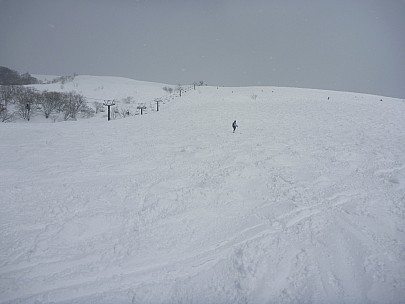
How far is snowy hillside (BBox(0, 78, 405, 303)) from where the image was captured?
4.49m

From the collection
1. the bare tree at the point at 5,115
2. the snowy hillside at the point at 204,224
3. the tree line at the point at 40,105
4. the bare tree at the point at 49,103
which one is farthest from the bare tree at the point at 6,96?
the snowy hillside at the point at 204,224

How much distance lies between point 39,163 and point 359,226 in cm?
1304

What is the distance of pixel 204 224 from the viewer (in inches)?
254

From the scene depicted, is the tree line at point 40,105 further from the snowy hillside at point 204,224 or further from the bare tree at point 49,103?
the snowy hillside at point 204,224

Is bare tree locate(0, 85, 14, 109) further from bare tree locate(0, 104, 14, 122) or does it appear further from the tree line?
bare tree locate(0, 104, 14, 122)

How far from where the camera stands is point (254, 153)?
39.5 feet

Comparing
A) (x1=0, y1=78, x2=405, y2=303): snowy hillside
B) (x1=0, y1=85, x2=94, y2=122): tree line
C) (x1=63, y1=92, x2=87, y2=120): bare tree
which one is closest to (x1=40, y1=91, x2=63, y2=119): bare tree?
(x1=0, y1=85, x2=94, y2=122): tree line

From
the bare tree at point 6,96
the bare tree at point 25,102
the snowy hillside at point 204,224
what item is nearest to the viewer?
the snowy hillside at point 204,224

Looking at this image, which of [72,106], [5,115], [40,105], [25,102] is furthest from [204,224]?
[40,105]

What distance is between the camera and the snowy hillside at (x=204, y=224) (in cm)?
449

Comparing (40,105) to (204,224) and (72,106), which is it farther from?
(204,224)

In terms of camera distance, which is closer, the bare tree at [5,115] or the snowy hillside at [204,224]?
the snowy hillside at [204,224]

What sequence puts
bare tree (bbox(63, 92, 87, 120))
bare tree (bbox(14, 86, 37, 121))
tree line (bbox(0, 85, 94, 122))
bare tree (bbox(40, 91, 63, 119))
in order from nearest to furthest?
1. bare tree (bbox(14, 86, 37, 121))
2. tree line (bbox(0, 85, 94, 122))
3. bare tree (bbox(40, 91, 63, 119))
4. bare tree (bbox(63, 92, 87, 120))

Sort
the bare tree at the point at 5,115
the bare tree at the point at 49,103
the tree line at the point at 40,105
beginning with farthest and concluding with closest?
the bare tree at the point at 49,103 < the tree line at the point at 40,105 < the bare tree at the point at 5,115
